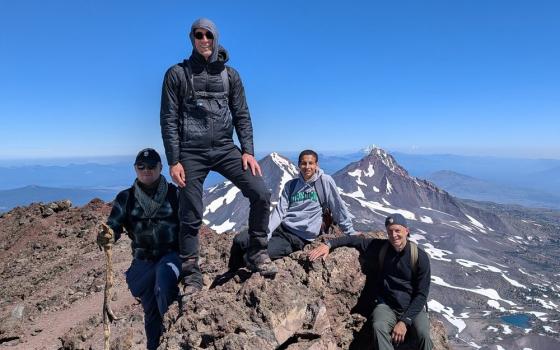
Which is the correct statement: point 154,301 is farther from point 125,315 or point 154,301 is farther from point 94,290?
point 94,290

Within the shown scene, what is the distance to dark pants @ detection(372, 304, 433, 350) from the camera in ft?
25.8

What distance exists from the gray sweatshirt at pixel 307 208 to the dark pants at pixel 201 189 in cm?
153

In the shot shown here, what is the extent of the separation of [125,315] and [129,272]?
7.90 metres

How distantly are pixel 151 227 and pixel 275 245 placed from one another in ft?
9.38

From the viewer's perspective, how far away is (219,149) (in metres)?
7.46

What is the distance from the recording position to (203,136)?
23.9 feet

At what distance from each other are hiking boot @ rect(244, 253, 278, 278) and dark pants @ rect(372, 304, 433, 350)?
228cm

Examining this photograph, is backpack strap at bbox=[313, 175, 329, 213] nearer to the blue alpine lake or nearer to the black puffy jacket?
the black puffy jacket

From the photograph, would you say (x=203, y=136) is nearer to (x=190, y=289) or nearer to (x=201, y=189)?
(x=201, y=189)

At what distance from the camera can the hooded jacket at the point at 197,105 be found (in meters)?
7.11

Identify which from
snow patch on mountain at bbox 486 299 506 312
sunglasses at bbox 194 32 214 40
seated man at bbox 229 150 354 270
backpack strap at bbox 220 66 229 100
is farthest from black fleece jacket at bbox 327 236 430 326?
snow patch on mountain at bbox 486 299 506 312

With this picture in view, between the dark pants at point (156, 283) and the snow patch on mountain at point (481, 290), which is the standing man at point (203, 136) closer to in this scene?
the dark pants at point (156, 283)

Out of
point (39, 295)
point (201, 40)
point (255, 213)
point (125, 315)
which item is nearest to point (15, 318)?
point (39, 295)

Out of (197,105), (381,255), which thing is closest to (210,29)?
(197,105)
